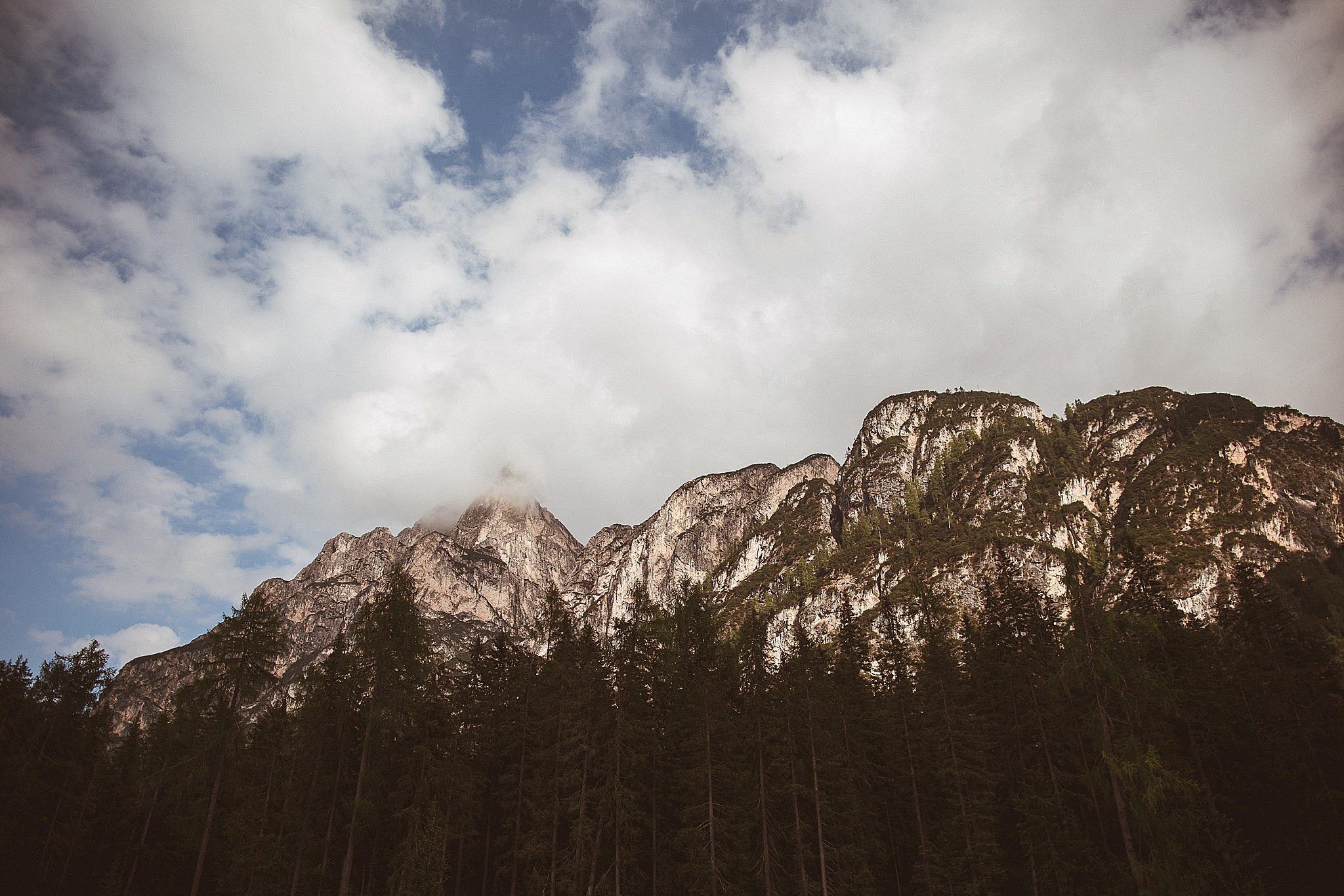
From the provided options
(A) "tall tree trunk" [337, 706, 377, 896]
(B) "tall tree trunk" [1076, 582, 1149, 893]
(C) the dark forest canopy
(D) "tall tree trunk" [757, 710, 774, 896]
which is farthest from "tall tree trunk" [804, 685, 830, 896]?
(A) "tall tree trunk" [337, 706, 377, 896]

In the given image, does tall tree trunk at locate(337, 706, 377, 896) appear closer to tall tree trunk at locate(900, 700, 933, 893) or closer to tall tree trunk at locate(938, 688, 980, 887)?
tall tree trunk at locate(900, 700, 933, 893)

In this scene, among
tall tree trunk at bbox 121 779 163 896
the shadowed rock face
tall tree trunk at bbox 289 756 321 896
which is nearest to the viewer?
tall tree trunk at bbox 289 756 321 896

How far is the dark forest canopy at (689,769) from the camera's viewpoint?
29469mm

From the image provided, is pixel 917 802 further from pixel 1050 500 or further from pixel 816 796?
pixel 1050 500

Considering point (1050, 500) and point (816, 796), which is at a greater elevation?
point (1050, 500)

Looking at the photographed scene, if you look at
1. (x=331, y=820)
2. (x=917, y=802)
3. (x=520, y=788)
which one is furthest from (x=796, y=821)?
(x=331, y=820)

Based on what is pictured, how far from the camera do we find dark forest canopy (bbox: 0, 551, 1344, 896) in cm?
2947

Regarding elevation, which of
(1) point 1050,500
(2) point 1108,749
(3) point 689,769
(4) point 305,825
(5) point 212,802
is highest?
(1) point 1050,500

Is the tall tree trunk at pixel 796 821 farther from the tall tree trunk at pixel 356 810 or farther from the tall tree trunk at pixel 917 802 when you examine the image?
the tall tree trunk at pixel 356 810

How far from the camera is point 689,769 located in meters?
34.2

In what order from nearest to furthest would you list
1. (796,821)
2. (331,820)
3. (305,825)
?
(796,821), (331,820), (305,825)

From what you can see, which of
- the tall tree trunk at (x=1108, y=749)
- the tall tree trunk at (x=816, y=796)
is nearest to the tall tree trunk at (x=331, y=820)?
the tall tree trunk at (x=816, y=796)

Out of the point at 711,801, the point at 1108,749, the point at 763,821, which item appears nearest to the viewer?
the point at 1108,749

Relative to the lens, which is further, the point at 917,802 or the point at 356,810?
the point at 917,802
